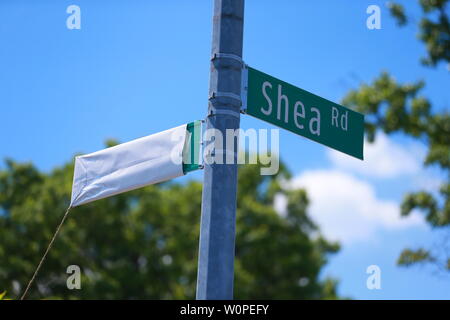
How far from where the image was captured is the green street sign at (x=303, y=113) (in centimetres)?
448

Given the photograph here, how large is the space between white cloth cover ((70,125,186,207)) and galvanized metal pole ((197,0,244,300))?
0.33m

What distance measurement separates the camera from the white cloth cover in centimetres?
442

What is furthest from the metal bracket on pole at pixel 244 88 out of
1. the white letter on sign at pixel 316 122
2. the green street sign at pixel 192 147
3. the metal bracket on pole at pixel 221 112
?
the white letter on sign at pixel 316 122

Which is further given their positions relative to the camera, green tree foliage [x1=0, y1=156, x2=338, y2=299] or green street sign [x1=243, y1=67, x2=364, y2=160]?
green tree foliage [x1=0, y1=156, x2=338, y2=299]

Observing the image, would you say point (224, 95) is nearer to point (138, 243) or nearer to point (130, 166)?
point (130, 166)

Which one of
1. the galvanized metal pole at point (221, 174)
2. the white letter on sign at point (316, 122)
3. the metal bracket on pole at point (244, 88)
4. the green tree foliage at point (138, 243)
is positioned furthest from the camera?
the green tree foliage at point (138, 243)

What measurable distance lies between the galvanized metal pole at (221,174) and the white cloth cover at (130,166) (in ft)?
1.09

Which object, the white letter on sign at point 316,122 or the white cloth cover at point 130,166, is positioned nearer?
the white cloth cover at point 130,166

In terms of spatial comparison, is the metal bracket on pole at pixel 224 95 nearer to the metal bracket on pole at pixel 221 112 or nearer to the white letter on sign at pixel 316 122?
the metal bracket on pole at pixel 221 112

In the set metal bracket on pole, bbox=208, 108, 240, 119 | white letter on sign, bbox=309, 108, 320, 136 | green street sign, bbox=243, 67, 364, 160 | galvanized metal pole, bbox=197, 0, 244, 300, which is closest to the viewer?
galvanized metal pole, bbox=197, 0, 244, 300

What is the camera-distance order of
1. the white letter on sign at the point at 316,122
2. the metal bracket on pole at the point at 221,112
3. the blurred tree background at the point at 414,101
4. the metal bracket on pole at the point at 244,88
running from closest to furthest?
the metal bracket on pole at the point at 221,112, the metal bracket on pole at the point at 244,88, the white letter on sign at the point at 316,122, the blurred tree background at the point at 414,101

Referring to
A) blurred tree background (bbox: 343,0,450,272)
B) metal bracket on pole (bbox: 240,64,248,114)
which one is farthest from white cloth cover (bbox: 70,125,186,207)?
blurred tree background (bbox: 343,0,450,272)

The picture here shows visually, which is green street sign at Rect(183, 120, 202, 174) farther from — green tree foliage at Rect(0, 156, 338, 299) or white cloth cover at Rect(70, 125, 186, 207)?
green tree foliage at Rect(0, 156, 338, 299)

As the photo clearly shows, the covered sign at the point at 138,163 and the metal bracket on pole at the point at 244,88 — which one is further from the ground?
the metal bracket on pole at the point at 244,88
